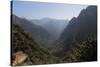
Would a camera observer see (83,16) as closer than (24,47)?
No

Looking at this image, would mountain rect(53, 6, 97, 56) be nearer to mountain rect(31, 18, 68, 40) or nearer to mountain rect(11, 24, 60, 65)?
mountain rect(31, 18, 68, 40)

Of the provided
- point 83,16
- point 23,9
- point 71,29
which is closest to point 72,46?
point 71,29

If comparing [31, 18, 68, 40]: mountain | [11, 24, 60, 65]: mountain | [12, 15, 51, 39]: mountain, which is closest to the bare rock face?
[11, 24, 60, 65]: mountain

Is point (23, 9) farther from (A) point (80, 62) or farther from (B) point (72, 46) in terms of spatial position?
(A) point (80, 62)

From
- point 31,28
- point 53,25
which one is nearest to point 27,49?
point 31,28

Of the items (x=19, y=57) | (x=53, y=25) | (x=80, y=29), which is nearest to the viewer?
(x=19, y=57)

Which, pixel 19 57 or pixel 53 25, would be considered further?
pixel 53 25

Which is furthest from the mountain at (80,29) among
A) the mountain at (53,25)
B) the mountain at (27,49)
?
the mountain at (27,49)

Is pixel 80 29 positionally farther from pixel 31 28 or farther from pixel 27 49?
pixel 27 49
